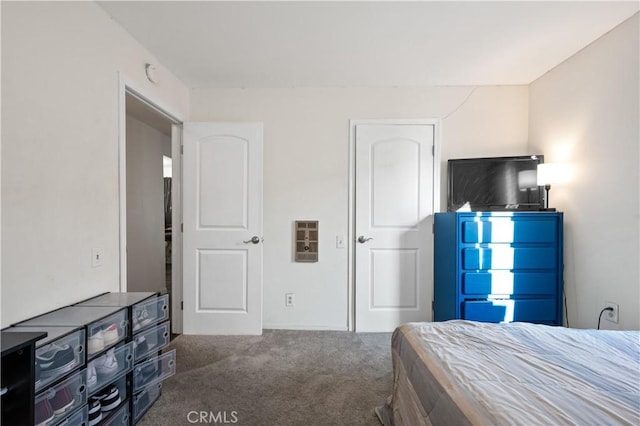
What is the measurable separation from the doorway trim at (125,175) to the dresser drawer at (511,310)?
2.63 m

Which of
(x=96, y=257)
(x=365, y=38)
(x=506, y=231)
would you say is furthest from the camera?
(x=506, y=231)

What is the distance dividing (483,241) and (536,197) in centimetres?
75

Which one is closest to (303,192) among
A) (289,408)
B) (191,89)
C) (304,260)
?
(304,260)

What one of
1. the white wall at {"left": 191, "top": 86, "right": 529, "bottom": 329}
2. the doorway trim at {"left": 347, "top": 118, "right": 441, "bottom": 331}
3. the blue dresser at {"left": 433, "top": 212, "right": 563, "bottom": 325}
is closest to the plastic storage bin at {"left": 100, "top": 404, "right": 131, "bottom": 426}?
the white wall at {"left": 191, "top": 86, "right": 529, "bottom": 329}

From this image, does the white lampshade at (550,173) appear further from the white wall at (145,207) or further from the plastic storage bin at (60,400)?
the white wall at (145,207)

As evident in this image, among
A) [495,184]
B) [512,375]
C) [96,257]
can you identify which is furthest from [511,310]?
[96,257]

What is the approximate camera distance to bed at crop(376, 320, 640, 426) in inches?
31.5

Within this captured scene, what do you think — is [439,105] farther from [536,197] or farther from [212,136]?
[212,136]

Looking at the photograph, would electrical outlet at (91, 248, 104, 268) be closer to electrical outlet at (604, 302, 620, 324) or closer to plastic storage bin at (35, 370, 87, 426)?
plastic storage bin at (35, 370, 87, 426)

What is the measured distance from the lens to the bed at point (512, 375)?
2.62ft

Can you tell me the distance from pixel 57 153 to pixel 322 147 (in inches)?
78.9

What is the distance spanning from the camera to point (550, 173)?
2375mm

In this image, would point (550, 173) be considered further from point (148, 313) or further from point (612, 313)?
point (148, 313)

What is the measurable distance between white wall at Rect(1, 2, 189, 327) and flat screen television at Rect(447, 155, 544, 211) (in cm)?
281
